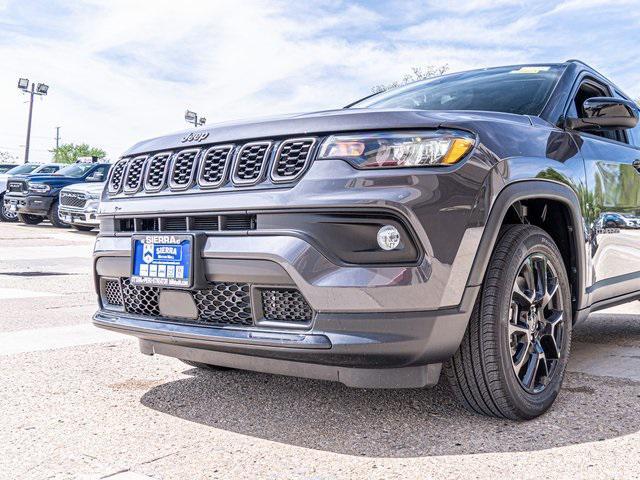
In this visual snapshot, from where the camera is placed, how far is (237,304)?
2.75m

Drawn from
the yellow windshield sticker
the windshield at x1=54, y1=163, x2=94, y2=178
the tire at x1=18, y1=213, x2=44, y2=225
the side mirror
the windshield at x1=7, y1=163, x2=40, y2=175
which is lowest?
the tire at x1=18, y1=213, x2=44, y2=225

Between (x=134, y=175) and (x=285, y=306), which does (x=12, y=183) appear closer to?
(x=134, y=175)

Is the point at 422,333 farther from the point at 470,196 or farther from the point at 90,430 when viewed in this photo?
the point at 90,430

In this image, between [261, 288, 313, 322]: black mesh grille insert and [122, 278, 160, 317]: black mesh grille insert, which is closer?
[261, 288, 313, 322]: black mesh grille insert

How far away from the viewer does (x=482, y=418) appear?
292 cm

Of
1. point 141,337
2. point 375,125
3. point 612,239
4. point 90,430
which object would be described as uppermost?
point 375,125

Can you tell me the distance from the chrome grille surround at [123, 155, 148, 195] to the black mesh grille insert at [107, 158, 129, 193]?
0.14 ft

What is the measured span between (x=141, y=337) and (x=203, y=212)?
2.30 ft

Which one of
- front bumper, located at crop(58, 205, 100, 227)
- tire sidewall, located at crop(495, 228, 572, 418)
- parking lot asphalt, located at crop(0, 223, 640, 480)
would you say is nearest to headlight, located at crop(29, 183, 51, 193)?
front bumper, located at crop(58, 205, 100, 227)

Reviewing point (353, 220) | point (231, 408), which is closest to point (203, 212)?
point (353, 220)

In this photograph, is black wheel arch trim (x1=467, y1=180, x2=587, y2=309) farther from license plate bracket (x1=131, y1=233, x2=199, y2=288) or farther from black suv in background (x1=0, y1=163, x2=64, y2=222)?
black suv in background (x1=0, y1=163, x2=64, y2=222)

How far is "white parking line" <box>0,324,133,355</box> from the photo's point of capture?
431 centimetres

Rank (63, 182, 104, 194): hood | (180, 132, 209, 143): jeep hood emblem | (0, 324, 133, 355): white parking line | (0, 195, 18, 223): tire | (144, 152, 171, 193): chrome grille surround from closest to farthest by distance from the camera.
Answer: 1. (180, 132, 209, 143): jeep hood emblem
2. (144, 152, 171, 193): chrome grille surround
3. (0, 324, 133, 355): white parking line
4. (63, 182, 104, 194): hood
5. (0, 195, 18, 223): tire

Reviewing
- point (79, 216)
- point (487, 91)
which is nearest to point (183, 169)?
point (487, 91)
